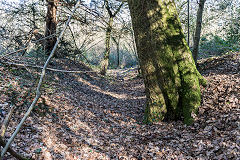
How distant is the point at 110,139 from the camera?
3.92 meters

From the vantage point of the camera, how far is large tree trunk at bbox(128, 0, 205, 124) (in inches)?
168

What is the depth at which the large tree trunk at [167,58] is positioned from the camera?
428 cm

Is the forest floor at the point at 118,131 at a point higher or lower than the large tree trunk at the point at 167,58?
lower

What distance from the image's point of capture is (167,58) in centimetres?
430

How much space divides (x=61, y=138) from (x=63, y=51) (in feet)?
28.0

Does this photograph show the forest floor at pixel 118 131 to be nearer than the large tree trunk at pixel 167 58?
Yes

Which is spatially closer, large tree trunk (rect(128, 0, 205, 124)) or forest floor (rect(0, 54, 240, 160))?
forest floor (rect(0, 54, 240, 160))

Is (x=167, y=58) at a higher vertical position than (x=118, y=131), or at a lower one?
higher

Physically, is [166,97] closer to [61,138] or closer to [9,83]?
[61,138]

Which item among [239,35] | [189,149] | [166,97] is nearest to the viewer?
[189,149]

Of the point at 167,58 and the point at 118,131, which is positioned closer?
the point at 167,58

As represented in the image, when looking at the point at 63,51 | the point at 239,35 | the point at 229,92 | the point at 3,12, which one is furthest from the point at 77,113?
the point at 239,35

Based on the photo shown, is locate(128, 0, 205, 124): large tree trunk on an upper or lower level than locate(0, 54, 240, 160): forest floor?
upper

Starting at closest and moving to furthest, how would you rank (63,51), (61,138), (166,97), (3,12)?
1. (61,138)
2. (166,97)
3. (3,12)
4. (63,51)
